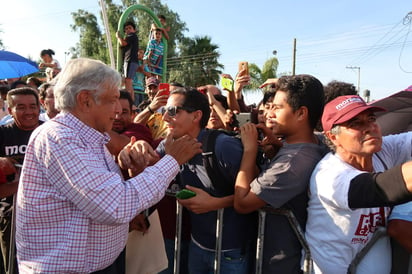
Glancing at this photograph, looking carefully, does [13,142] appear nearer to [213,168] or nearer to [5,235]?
[5,235]

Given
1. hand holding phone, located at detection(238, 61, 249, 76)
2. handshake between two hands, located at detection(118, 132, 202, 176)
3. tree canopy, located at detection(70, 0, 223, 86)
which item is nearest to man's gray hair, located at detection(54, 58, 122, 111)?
handshake between two hands, located at detection(118, 132, 202, 176)

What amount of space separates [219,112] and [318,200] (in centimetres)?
219

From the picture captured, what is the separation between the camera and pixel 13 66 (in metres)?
6.88

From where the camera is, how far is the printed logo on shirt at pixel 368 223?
5.02 feet

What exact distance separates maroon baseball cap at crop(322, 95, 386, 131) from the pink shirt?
0.92 m

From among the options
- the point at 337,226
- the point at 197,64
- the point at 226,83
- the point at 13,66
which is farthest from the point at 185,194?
the point at 197,64

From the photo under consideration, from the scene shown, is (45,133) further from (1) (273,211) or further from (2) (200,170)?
(1) (273,211)

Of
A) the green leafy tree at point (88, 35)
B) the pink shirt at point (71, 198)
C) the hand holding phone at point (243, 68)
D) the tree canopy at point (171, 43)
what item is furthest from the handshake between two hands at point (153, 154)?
the green leafy tree at point (88, 35)

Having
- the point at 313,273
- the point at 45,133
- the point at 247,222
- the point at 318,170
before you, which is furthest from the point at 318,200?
the point at 45,133

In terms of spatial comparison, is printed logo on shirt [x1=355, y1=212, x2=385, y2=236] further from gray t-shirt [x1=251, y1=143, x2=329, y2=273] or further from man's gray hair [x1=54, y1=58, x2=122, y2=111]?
man's gray hair [x1=54, y1=58, x2=122, y2=111]

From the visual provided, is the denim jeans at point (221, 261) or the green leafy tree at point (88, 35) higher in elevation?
the green leafy tree at point (88, 35)

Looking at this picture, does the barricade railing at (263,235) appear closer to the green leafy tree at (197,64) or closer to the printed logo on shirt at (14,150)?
the printed logo on shirt at (14,150)

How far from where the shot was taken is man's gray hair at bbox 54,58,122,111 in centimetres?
150

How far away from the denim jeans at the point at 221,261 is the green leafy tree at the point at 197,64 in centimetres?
3182
